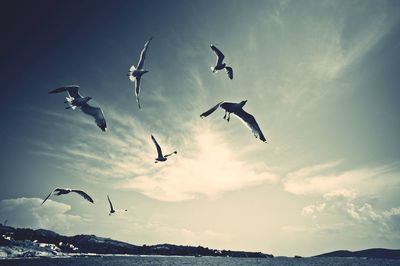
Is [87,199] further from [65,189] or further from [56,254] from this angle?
[56,254]

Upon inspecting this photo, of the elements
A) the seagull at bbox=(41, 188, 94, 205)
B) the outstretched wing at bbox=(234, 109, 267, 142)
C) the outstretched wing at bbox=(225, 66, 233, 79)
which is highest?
the outstretched wing at bbox=(225, 66, 233, 79)

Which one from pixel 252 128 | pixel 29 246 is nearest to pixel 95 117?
pixel 252 128

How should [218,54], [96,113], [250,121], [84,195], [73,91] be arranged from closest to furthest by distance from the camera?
[250,121] < [96,113] < [73,91] < [84,195] < [218,54]

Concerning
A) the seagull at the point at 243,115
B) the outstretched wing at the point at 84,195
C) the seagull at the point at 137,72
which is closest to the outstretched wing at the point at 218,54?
the seagull at the point at 137,72

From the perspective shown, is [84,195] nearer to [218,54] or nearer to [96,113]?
[96,113]

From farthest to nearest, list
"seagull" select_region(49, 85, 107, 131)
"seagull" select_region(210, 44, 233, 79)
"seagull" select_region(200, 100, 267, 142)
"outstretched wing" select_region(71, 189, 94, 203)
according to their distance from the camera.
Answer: "seagull" select_region(210, 44, 233, 79)
"outstretched wing" select_region(71, 189, 94, 203)
"seagull" select_region(49, 85, 107, 131)
"seagull" select_region(200, 100, 267, 142)

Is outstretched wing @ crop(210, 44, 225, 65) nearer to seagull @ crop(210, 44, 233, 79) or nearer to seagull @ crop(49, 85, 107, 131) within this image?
seagull @ crop(210, 44, 233, 79)

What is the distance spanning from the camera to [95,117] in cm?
1767

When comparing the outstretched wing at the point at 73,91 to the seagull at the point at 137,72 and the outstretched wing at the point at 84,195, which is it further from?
the outstretched wing at the point at 84,195

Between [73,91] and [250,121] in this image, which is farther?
[73,91]

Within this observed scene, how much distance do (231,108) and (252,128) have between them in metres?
1.62

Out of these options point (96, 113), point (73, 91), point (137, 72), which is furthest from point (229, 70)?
point (73, 91)

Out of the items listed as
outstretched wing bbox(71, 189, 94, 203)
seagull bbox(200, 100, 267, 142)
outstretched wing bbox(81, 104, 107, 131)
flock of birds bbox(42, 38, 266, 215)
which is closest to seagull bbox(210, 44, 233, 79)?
flock of birds bbox(42, 38, 266, 215)

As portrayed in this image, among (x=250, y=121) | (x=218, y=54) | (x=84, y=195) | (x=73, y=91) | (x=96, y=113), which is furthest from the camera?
(x=218, y=54)
